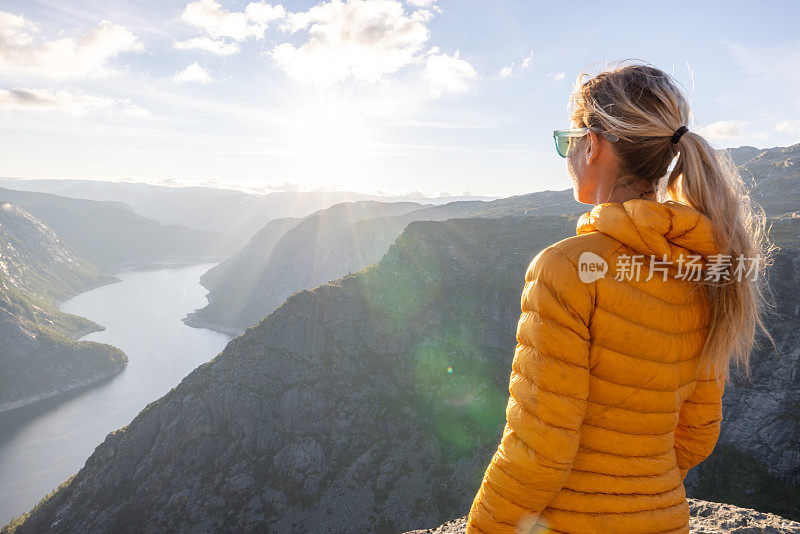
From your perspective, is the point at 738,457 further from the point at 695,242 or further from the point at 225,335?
the point at 225,335

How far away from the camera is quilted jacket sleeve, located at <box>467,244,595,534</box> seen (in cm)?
238

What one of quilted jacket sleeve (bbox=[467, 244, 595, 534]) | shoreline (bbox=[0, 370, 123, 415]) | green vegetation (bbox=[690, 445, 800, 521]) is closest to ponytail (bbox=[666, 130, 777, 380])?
quilted jacket sleeve (bbox=[467, 244, 595, 534])

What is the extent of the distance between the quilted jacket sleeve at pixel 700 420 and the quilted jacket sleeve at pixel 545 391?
1.54 meters

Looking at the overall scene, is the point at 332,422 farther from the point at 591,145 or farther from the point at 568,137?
the point at 591,145

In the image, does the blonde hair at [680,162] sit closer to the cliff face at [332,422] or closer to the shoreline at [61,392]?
the cliff face at [332,422]

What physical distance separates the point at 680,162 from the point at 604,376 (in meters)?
1.64

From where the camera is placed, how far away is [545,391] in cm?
246

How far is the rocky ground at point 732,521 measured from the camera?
26.5ft

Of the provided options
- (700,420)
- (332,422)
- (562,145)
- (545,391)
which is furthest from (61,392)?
(700,420)

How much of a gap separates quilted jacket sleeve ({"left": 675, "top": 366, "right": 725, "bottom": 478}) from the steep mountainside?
55112mm

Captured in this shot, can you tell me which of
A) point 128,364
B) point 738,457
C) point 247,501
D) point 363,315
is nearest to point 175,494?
point 247,501

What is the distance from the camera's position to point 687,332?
9.05 feet

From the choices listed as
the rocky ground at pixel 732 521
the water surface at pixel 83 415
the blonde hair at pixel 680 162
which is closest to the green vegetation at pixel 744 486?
the rocky ground at pixel 732 521

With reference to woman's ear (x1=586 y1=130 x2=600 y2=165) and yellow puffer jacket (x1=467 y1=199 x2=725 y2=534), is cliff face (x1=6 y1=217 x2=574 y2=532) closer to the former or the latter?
yellow puffer jacket (x1=467 y1=199 x2=725 y2=534)
